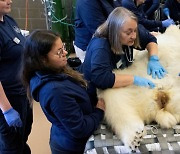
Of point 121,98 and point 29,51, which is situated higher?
point 29,51

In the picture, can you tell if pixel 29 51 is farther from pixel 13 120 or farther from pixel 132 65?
pixel 132 65

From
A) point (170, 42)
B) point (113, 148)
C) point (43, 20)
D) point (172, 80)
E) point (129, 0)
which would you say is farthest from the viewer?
point (43, 20)

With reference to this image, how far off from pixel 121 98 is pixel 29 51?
49 centimetres

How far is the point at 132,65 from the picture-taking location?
4.78ft

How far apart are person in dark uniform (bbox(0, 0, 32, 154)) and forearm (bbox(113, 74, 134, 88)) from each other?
62 cm

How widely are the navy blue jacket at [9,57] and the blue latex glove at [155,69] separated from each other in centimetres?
78

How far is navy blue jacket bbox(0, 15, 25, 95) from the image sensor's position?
1.43 meters

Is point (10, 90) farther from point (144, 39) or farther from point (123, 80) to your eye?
point (144, 39)

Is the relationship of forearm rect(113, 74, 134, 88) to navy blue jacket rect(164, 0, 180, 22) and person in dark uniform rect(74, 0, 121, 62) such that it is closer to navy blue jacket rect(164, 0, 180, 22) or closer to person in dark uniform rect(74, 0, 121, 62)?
person in dark uniform rect(74, 0, 121, 62)

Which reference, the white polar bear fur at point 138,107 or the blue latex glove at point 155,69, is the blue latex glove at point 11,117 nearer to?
the white polar bear fur at point 138,107

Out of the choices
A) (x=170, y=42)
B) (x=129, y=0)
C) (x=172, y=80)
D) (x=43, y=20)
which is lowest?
(x=43, y=20)

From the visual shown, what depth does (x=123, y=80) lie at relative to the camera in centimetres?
127

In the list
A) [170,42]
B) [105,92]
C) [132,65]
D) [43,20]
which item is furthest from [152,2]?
[105,92]

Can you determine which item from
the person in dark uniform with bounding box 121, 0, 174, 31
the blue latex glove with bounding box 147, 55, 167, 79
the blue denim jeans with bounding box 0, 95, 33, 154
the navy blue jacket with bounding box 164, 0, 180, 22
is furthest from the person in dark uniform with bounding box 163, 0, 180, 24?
the blue denim jeans with bounding box 0, 95, 33, 154
